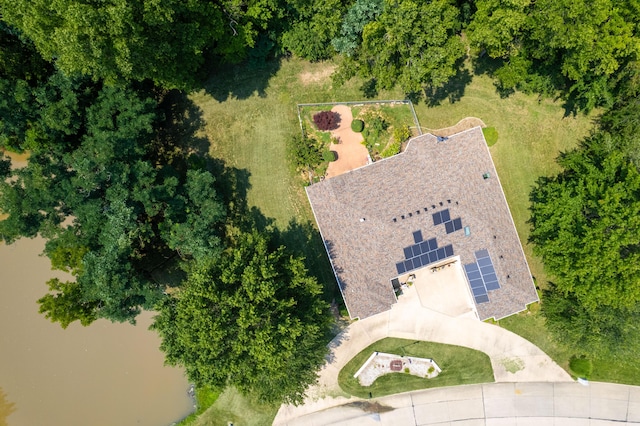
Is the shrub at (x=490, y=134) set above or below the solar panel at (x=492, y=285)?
above

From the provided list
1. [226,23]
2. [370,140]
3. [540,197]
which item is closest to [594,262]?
[540,197]

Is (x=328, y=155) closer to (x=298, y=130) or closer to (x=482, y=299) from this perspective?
(x=298, y=130)

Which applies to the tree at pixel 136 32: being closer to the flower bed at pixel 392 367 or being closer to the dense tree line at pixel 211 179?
the dense tree line at pixel 211 179

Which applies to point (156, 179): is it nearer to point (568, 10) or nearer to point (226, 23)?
point (226, 23)

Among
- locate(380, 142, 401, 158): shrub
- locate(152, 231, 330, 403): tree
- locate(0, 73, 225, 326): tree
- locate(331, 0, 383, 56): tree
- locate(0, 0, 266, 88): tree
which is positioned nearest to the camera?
locate(0, 0, 266, 88): tree

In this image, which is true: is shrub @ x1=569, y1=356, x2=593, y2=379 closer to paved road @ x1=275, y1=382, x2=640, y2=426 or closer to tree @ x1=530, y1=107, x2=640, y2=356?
paved road @ x1=275, y1=382, x2=640, y2=426

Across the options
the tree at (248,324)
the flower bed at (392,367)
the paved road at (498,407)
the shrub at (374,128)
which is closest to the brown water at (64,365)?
the tree at (248,324)

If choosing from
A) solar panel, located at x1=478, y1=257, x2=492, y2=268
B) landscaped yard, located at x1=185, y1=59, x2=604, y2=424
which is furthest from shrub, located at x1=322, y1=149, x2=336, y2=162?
solar panel, located at x1=478, y1=257, x2=492, y2=268

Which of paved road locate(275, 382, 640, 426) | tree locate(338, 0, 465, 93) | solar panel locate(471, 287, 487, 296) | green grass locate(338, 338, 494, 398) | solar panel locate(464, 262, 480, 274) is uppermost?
tree locate(338, 0, 465, 93)
